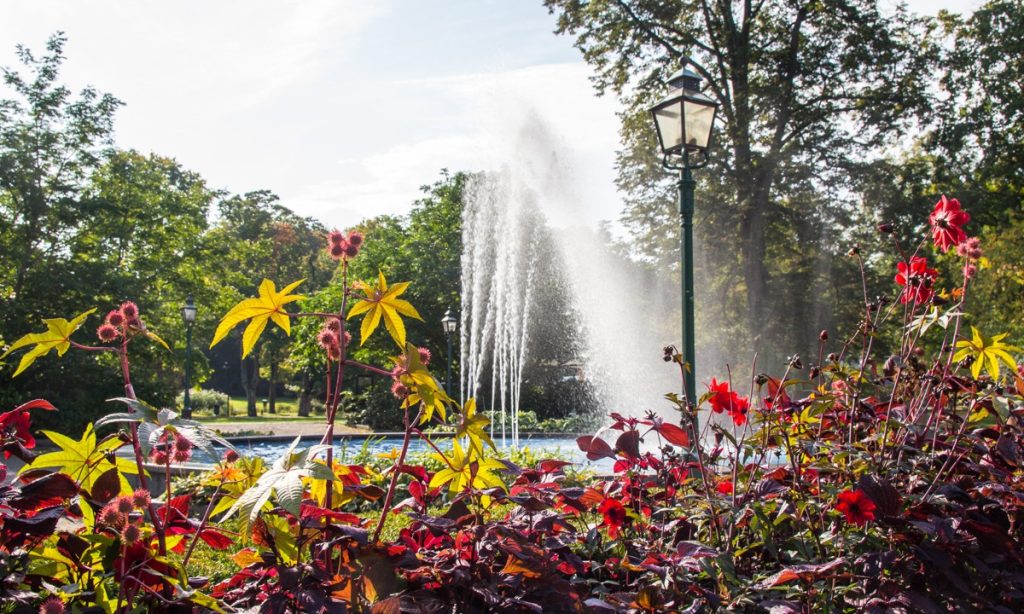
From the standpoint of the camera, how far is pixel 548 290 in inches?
915

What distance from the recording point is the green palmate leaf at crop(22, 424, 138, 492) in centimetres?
146

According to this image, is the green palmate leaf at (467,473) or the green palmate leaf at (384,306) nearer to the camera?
the green palmate leaf at (384,306)

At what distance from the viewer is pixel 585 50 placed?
17.6 meters

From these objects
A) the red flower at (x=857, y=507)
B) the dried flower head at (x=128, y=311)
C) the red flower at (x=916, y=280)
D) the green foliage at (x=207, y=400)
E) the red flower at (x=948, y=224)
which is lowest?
the green foliage at (x=207, y=400)

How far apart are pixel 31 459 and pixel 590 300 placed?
19.1m

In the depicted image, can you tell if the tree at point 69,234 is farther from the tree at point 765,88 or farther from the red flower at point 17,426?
the red flower at point 17,426

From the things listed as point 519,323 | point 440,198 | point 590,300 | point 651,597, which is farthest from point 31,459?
point 440,198

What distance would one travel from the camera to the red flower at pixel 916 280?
2.20 m

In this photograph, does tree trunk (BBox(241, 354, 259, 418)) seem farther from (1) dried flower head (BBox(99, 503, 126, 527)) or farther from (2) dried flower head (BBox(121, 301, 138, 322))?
(1) dried flower head (BBox(99, 503, 126, 527))

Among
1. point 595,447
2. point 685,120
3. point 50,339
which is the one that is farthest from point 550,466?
point 685,120

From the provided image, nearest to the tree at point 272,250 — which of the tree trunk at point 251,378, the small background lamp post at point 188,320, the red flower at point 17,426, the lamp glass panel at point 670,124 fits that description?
the tree trunk at point 251,378

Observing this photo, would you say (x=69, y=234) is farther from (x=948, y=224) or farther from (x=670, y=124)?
(x=948, y=224)

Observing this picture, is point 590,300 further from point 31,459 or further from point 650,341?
point 31,459

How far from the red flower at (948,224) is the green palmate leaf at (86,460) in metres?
2.14
